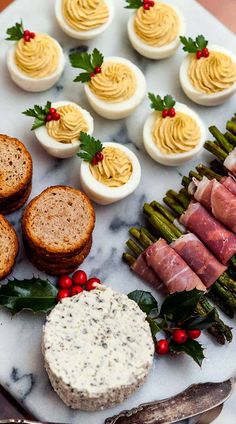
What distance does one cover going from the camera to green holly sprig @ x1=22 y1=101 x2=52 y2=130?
5734 mm

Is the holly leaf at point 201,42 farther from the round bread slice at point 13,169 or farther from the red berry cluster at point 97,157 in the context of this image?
the round bread slice at point 13,169

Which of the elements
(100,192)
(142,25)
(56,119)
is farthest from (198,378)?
(142,25)

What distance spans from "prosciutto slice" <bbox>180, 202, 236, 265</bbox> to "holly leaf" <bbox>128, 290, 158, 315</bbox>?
571 mm

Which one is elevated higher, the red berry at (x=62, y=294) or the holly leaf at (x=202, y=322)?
the holly leaf at (x=202, y=322)

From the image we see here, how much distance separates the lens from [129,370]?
498 centimetres

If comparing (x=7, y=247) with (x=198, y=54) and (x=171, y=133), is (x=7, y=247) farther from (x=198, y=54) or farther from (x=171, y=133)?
(x=198, y=54)

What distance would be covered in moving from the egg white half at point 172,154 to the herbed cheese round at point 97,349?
1185 mm

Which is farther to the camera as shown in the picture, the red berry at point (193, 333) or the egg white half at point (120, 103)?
the egg white half at point (120, 103)

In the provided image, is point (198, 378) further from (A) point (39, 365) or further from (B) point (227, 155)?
(B) point (227, 155)

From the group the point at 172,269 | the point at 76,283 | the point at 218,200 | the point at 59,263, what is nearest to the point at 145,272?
the point at 172,269

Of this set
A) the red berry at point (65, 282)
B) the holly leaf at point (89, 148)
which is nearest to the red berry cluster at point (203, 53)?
the holly leaf at point (89, 148)

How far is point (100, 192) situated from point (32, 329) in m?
1.06

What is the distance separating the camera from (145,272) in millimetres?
5570

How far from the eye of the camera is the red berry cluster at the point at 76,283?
5.40 meters
